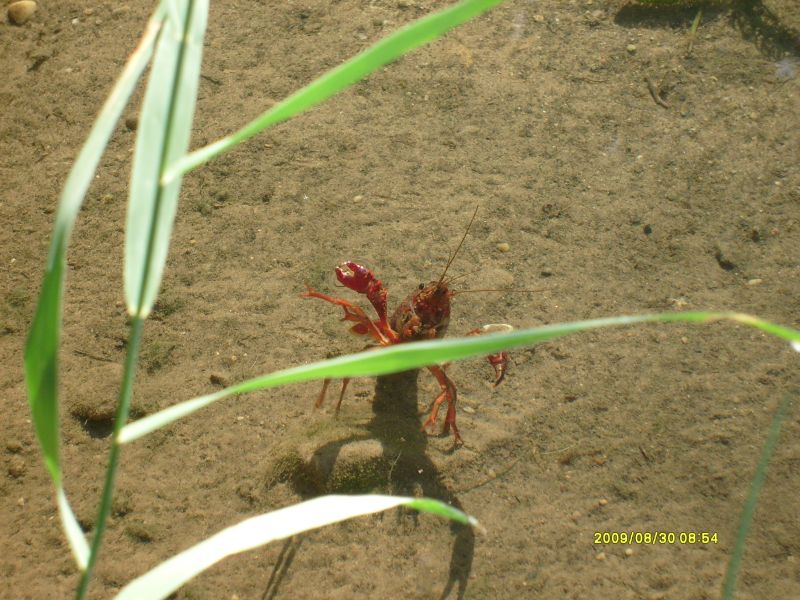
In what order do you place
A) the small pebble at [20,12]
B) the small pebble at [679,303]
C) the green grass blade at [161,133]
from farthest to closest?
the small pebble at [20,12]
the small pebble at [679,303]
the green grass blade at [161,133]

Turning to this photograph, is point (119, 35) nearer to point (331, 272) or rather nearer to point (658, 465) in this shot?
point (331, 272)

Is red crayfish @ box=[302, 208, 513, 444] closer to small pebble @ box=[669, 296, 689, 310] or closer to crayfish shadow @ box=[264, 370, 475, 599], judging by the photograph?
crayfish shadow @ box=[264, 370, 475, 599]

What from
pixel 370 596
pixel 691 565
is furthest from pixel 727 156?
pixel 370 596

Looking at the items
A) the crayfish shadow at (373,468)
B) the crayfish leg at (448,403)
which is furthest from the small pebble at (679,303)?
the crayfish shadow at (373,468)

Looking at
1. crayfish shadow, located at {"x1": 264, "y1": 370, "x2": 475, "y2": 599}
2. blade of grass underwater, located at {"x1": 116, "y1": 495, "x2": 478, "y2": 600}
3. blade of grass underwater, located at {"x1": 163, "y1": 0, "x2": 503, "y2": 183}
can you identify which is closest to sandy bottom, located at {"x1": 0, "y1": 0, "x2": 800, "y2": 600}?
crayfish shadow, located at {"x1": 264, "y1": 370, "x2": 475, "y2": 599}

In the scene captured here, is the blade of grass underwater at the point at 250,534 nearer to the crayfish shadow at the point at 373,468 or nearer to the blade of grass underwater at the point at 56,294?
the blade of grass underwater at the point at 56,294
